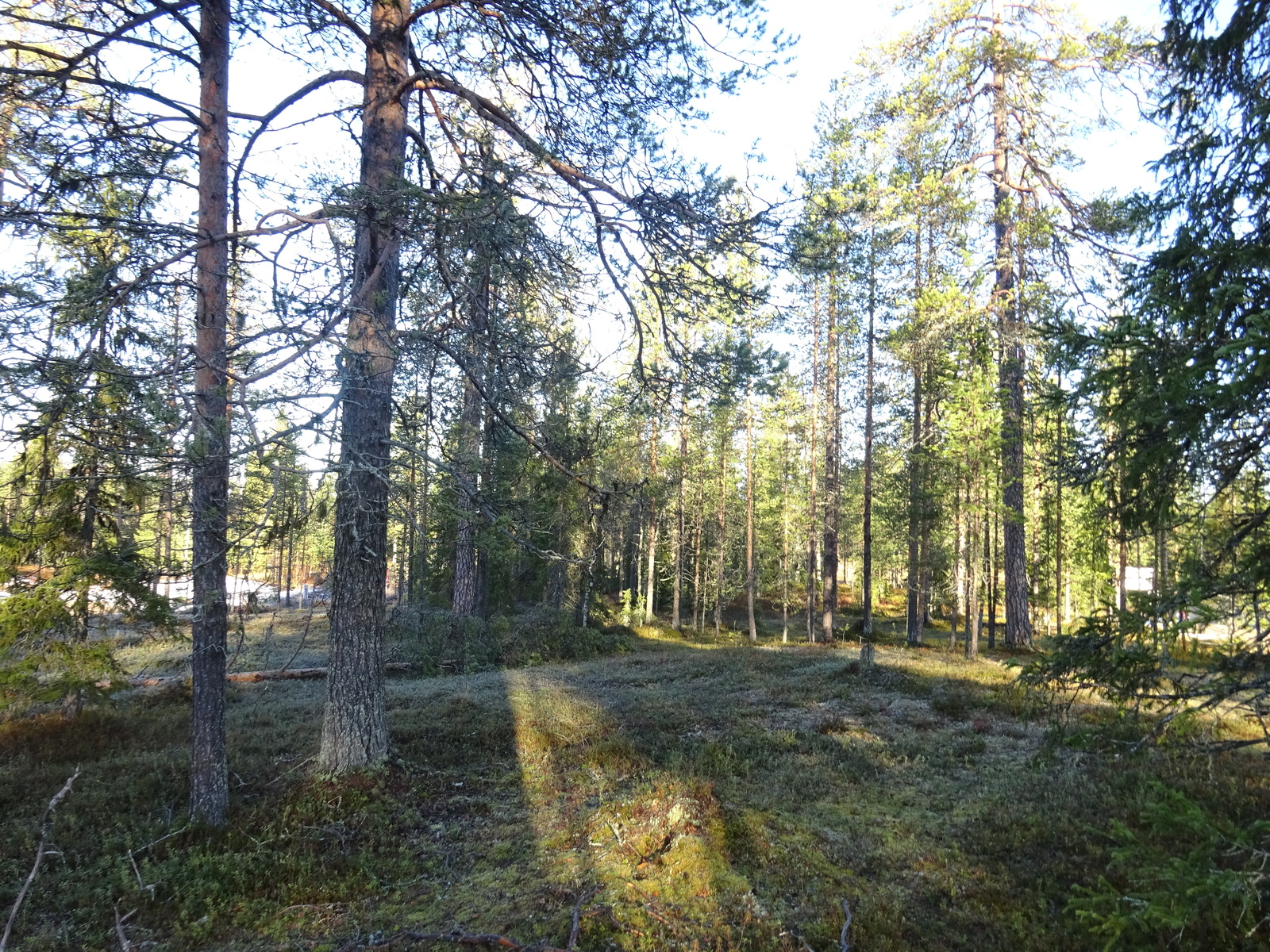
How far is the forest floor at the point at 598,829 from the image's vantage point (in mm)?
4727

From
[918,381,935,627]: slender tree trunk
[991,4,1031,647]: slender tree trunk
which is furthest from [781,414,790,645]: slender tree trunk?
[991,4,1031,647]: slender tree trunk

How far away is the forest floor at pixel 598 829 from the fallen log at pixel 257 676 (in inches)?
99.2

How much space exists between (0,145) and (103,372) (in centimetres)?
340

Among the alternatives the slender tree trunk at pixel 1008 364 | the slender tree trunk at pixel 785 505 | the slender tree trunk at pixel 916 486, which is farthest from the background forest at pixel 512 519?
the slender tree trunk at pixel 785 505

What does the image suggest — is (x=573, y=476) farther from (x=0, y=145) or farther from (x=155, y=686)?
(x=155, y=686)

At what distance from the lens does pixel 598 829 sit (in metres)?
6.32

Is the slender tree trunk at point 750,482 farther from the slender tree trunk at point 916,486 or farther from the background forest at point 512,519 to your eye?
the background forest at point 512,519

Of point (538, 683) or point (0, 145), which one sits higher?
point (0, 145)

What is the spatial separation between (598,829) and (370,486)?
4.27 m

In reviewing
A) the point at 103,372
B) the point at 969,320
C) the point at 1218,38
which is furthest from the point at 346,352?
the point at 969,320

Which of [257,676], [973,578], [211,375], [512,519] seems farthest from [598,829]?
[973,578]

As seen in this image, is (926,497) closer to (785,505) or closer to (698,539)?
(785,505)

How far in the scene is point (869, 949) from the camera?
4.32m

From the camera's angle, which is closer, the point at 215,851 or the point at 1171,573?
the point at 1171,573
